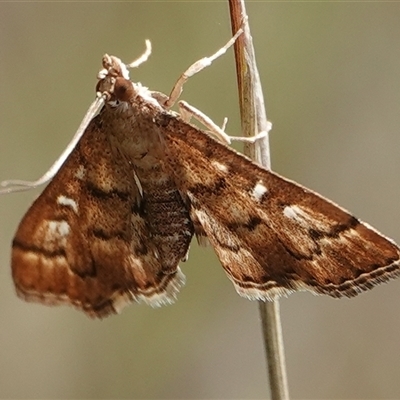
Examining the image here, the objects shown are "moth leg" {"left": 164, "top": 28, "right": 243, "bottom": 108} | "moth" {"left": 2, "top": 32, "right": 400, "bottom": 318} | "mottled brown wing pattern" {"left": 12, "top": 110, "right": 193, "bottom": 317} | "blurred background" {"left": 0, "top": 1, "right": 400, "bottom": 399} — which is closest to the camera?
"moth" {"left": 2, "top": 32, "right": 400, "bottom": 318}

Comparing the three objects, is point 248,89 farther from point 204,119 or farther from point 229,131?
point 229,131

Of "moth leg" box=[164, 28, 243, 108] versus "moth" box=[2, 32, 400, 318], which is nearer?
"moth" box=[2, 32, 400, 318]

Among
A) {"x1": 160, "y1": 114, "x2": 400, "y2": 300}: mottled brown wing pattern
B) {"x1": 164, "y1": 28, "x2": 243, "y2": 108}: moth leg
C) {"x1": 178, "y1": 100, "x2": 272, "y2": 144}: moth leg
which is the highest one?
{"x1": 164, "y1": 28, "x2": 243, "y2": 108}: moth leg

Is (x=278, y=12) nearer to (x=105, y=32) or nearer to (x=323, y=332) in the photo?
(x=105, y=32)

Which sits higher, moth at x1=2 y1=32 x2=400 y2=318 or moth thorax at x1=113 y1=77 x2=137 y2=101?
moth thorax at x1=113 y1=77 x2=137 y2=101

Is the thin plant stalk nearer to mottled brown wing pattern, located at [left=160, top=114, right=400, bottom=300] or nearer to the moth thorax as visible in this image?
mottled brown wing pattern, located at [left=160, top=114, right=400, bottom=300]

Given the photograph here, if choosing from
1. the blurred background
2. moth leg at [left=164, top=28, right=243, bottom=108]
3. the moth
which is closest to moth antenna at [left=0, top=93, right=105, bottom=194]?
the moth

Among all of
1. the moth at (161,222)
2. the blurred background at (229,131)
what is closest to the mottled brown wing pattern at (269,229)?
the moth at (161,222)

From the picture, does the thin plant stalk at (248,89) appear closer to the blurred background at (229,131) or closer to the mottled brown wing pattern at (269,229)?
the mottled brown wing pattern at (269,229)
